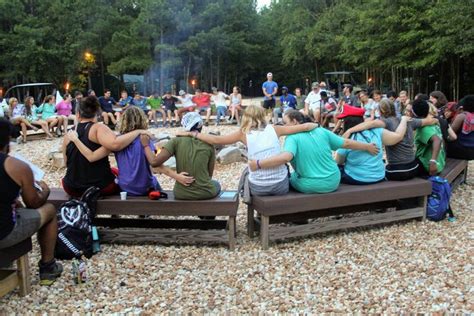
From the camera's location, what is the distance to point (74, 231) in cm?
365

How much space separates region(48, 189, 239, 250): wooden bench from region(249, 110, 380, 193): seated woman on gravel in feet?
1.62

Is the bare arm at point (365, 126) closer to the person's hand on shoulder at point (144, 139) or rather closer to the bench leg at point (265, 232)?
the bench leg at point (265, 232)

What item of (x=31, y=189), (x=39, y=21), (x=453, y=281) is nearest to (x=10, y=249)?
(x=31, y=189)

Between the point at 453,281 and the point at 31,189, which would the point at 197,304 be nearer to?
the point at 31,189

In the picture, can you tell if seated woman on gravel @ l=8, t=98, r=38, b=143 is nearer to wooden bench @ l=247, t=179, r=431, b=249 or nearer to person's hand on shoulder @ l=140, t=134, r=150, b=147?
person's hand on shoulder @ l=140, t=134, r=150, b=147

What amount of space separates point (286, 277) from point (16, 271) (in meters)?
1.91

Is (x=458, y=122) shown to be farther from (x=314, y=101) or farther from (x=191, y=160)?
(x=314, y=101)

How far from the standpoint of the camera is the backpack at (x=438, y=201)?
4.55m

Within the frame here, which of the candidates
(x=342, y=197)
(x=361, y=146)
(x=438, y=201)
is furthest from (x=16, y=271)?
(x=438, y=201)

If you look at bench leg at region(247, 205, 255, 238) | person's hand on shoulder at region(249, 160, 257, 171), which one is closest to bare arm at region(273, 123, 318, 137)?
person's hand on shoulder at region(249, 160, 257, 171)

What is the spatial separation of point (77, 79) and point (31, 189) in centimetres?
2532

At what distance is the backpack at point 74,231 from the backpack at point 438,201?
10.8 feet

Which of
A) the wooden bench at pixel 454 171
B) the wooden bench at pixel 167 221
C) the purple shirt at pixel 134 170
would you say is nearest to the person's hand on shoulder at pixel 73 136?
the purple shirt at pixel 134 170

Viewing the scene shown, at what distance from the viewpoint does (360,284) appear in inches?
128
